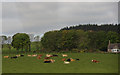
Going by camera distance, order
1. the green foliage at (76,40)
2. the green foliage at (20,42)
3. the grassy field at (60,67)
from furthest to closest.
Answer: the green foliage at (76,40)
the green foliage at (20,42)
the grassy field at (60,67)

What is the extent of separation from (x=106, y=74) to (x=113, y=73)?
2.56 ft

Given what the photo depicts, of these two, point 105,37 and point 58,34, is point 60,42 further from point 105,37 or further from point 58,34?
point 105,37

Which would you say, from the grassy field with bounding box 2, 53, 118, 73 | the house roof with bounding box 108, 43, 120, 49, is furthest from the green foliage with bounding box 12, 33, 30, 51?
the grassy field with bounding box 2, 53, 118, 73

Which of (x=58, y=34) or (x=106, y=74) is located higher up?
(x=58, y=34)

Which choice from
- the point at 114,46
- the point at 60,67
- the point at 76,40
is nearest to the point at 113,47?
the point at 114,46

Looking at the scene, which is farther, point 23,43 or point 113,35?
point 113,35

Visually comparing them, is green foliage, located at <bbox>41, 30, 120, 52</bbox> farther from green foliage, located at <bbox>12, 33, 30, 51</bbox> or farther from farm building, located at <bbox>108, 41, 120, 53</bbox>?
green foliage, located at <bbox>12, 33, 30, 51</bbox>

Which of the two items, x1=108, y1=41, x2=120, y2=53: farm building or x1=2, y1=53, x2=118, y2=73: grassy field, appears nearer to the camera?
x1=2, y1=53, x2=118, y2=73: grassy field

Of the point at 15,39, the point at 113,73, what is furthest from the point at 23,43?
the point at 113,73

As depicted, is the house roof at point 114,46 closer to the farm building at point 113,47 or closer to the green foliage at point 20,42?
the farm building at point 113,47

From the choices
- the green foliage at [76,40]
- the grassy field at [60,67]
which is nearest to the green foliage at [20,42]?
the green foliage at [76,40]

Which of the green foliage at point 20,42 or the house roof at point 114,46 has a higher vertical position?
the green foliage at point 20,42

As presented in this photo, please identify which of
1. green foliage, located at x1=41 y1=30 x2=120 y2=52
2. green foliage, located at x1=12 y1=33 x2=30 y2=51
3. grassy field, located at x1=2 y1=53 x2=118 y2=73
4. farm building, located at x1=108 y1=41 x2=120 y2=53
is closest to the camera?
grassy field, located at x1=2 y1=53 x2=118 y2=73

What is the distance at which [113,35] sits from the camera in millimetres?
68875
